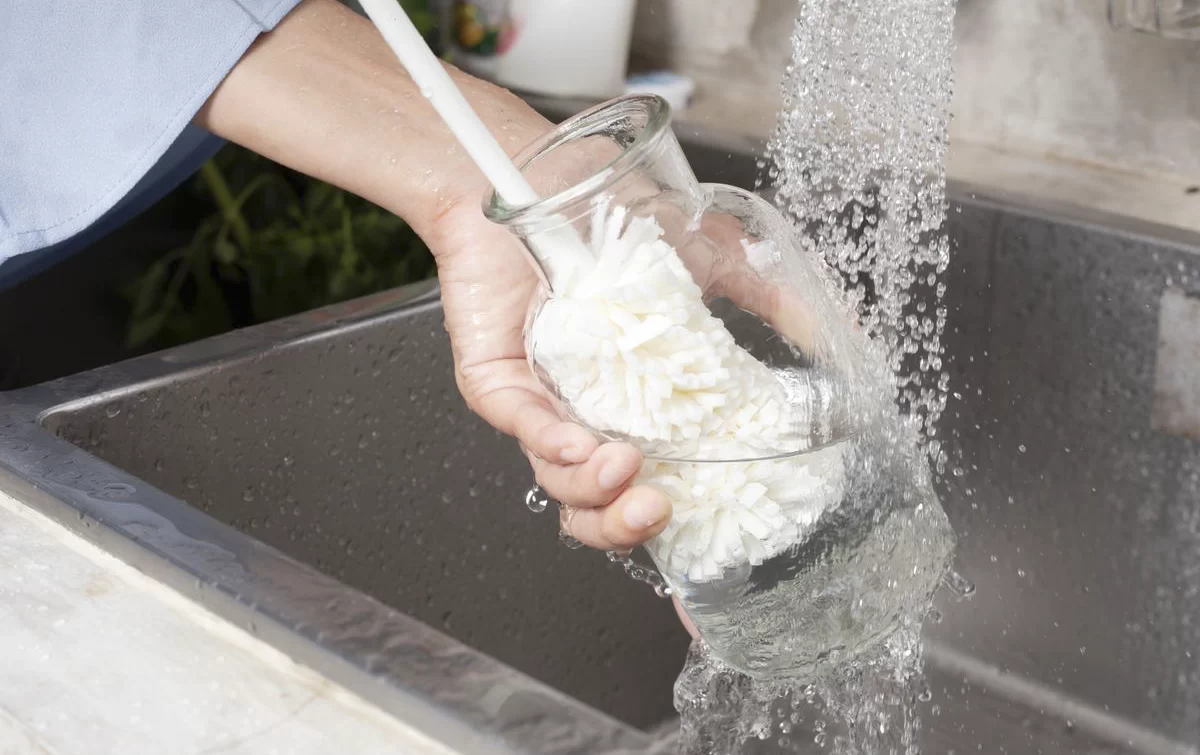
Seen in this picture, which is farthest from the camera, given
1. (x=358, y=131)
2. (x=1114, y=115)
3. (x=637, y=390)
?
(x=1114, y=115)

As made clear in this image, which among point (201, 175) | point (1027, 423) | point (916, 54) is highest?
point (916, 54)

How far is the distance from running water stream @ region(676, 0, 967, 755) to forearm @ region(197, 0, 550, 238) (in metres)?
0.22

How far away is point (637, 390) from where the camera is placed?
41cm

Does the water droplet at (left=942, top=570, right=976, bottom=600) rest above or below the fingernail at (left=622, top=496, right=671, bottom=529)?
below

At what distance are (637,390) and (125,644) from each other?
0.20m

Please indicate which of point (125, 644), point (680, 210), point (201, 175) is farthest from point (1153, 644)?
point (201, 175)

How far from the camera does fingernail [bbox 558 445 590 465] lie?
1.39 feet

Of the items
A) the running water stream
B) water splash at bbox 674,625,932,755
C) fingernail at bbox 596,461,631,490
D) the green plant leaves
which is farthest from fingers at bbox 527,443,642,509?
the green plant leaves

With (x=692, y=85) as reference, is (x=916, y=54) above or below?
above

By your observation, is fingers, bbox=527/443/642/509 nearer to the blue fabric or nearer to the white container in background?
the blue fabric

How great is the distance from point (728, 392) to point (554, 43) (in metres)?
0.68

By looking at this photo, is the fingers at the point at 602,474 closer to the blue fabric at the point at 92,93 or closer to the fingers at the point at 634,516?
the fingers at the point at 634,516

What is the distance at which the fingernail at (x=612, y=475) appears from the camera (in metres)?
0.41

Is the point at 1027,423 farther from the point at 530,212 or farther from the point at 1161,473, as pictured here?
the point at 530,212
